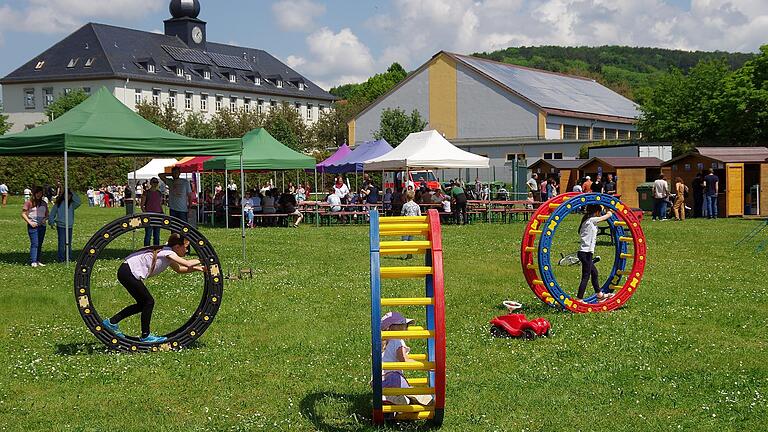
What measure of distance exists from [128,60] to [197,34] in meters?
12.8

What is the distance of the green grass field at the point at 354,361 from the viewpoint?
7.70 m

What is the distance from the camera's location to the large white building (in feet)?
299

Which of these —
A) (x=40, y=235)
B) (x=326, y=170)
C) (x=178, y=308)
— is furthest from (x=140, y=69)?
(x=178, y=308)

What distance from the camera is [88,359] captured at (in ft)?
32.5

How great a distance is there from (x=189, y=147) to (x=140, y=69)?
77.1 meters

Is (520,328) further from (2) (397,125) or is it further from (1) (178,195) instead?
(2) (397,125)

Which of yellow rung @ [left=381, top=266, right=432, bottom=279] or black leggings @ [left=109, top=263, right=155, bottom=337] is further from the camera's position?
black leggings @ [left=109, top=263, right=155, bottom=337]

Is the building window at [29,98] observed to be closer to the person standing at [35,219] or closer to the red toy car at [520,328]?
the person standing at [35,219]

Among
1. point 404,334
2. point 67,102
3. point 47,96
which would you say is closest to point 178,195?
point 404,334

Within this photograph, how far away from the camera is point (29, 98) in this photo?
310 ft

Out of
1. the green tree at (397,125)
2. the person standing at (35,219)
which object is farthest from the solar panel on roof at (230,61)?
the person standing at (35,219)

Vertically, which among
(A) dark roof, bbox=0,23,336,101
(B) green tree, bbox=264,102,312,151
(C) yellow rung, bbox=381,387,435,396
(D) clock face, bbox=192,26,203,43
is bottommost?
(C) yellow rung, bbox=381,387,435,396

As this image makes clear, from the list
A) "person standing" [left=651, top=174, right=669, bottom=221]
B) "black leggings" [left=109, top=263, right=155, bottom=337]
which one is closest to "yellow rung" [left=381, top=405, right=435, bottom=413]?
"black leggings" [left=109, top=263, right=155, bottom=337]

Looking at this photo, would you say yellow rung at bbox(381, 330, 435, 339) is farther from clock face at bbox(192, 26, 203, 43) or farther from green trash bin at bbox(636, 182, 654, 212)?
clock face at bbox(192, 26, 203, 43)
